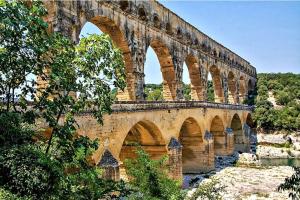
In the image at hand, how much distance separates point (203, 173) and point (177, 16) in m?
11.9

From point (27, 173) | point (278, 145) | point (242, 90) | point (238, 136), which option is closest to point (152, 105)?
point (27, 173)

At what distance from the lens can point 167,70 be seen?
24.8 m

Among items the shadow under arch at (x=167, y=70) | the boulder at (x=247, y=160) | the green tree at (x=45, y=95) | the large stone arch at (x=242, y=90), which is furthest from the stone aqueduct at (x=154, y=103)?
the large stone arch at (x=242, y=90)

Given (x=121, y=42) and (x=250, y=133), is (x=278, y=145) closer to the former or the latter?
(x=250, y=133)

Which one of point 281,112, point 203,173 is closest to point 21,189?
point 203,173

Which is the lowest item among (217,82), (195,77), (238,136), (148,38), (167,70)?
(238,136)

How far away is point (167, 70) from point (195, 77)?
5819 millimetres

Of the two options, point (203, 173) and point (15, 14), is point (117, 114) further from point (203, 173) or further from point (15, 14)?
point (203, 173)

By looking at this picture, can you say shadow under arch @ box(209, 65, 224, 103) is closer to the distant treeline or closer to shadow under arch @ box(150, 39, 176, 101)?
the distant treeline

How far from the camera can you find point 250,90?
2245 inches

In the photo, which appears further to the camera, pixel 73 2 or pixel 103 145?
pixel 73 2

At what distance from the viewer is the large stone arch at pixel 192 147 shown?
83.1ft

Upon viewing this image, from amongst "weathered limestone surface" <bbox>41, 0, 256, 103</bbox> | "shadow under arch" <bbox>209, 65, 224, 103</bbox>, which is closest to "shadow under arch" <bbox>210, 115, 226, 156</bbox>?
"weathered limestone surface" <bbox>41, 0, 256, 103</bbox>

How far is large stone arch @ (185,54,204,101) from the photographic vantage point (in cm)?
2947
